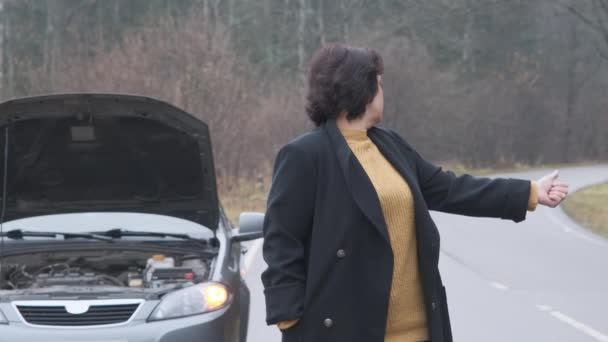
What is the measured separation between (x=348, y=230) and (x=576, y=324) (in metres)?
6.72

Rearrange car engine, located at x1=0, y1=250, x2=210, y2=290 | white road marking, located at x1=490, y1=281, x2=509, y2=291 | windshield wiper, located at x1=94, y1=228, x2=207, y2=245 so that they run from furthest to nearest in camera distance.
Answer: white road marking, located at x1=490, y1=281, x2=509, y2=291 → windshield wiper, located at x1=94, y1=228, x2=207, y2=245 → car engine, located at x1=0, y1=250, x2=210, y2=290

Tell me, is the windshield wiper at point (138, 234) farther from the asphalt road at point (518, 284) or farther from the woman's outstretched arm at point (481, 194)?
the woman's outstretched arm at point (481, 194)

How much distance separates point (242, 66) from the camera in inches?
1153

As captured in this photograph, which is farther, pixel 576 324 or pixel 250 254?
pixel 250 254

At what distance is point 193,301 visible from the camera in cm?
630

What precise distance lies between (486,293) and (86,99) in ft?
19.8

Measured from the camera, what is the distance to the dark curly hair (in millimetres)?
3809

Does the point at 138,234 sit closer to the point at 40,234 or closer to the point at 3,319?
the point at 40,234

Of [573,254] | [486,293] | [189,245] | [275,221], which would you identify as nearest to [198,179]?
[189,245]

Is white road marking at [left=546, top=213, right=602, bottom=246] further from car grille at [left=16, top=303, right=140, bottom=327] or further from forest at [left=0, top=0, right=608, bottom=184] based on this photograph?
car grille at [left=16, top=303, right=140, bottom=327]

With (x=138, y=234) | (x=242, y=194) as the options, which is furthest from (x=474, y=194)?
(x=242, y=194)

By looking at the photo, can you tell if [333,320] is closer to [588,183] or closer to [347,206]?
[347,206]


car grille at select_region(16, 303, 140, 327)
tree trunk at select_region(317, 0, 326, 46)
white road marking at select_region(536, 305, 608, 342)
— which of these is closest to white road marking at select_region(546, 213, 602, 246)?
white road marking at select_region(536, 305, 608, 342)

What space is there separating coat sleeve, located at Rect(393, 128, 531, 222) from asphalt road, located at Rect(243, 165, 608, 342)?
16.5ft
